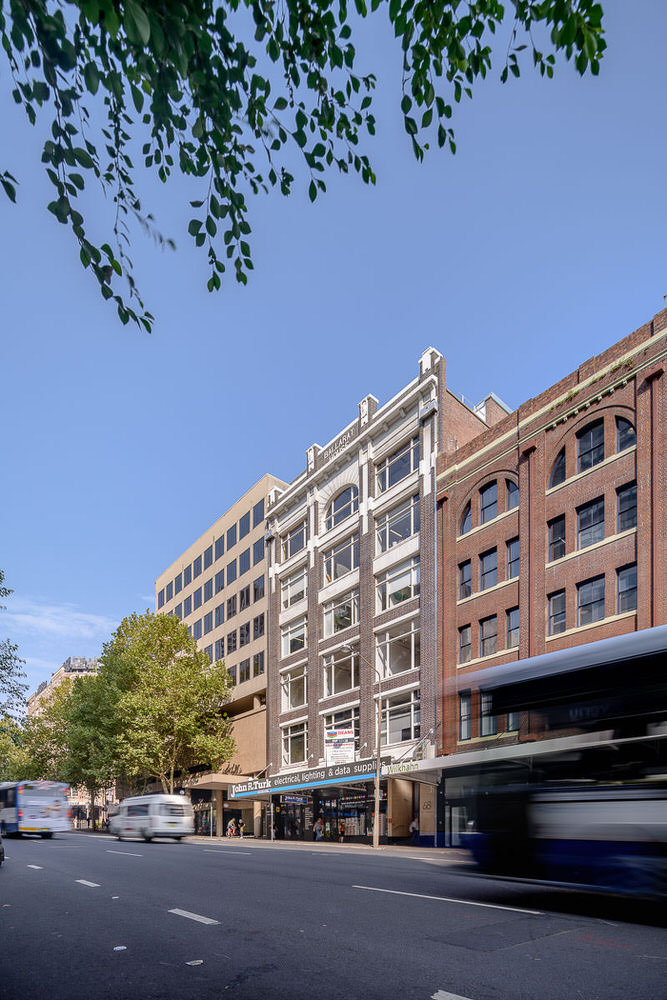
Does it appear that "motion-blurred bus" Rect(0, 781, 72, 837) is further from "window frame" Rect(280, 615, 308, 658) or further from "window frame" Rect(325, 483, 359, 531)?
"window frame" Rect(325, 483, 359, 531)

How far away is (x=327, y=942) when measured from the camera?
8281mm

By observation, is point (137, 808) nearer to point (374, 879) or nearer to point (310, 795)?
point (310, 795)

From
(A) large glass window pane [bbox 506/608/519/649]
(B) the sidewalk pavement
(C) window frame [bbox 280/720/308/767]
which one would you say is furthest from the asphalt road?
(C) window frame [bbox 280/720/308/767]

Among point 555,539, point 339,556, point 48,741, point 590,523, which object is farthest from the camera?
point 48,741

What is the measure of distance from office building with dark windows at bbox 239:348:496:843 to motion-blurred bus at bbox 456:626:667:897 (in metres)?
26.3

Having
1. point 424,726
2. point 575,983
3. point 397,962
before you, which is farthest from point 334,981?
point 424,726

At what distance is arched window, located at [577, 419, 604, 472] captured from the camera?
105 feet

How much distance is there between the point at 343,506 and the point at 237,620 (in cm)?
1716

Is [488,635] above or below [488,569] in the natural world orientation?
below

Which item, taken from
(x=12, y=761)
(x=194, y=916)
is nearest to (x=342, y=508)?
(x=194, y=916)

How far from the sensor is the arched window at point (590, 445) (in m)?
32.2

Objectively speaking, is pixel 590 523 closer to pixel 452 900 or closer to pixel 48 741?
pixel 452 900

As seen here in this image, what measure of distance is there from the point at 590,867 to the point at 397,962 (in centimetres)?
356

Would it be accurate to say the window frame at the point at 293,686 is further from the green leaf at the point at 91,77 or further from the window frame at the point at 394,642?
the green leaf at the point at 91,77
